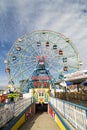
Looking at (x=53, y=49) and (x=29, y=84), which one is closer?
(x=29, y=84)

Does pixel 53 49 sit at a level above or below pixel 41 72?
above

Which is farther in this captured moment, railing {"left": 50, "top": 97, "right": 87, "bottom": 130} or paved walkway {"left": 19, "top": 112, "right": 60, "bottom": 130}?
paved walkway {"left": 19, "top": 112, "right": 60, "bottom": 130}

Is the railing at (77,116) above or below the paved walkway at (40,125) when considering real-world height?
above

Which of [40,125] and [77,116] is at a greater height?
[77,116]

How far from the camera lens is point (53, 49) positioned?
30.2 m

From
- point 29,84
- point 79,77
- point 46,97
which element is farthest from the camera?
point 29,84

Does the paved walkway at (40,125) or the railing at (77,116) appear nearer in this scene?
the railing at (77,116)

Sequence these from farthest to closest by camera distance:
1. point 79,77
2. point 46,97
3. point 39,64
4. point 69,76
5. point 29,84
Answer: point 39,64 < point 29,84 < point 46,97 < point 69,76 < point 79,77

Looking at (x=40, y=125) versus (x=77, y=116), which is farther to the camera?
(x=40, y=125)

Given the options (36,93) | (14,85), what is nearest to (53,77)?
(14,85)

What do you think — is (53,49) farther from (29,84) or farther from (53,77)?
(29,84)

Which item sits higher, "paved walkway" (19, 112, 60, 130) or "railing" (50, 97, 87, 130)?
"railing" (50, 97, 87, 130)

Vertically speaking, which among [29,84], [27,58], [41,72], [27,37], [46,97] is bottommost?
[46,97]

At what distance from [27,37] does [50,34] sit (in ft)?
13.9
